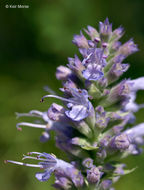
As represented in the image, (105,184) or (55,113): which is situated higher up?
(55,113)

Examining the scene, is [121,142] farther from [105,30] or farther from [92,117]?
[105,30]

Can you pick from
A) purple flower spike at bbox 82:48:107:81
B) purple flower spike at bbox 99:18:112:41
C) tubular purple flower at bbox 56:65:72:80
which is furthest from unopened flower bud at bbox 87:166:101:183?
purple flower spike at bbox 99:18:112:41

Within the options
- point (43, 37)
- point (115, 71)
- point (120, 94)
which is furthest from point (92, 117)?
point (43, 37)

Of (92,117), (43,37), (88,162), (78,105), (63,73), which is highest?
(43,37)

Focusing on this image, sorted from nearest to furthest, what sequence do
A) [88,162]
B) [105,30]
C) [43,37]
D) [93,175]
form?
[93,175] < [88,162] < [105,30] < [43,37]

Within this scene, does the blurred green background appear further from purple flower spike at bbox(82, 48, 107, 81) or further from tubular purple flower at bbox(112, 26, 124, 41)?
purple flower spike at bbox(82, 48, 107, 81)

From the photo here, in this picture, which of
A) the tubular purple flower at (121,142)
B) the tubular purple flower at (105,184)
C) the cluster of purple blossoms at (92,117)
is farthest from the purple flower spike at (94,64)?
the tubular purple flower at (105,184)

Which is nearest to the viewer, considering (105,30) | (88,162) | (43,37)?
(88,162)

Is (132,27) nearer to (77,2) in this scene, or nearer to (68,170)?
(77,2)

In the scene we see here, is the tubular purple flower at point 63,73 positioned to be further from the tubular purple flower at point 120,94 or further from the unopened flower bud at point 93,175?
the unopened flower bud at point 93,175

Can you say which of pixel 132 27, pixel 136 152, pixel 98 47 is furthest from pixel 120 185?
pixel 132 27
